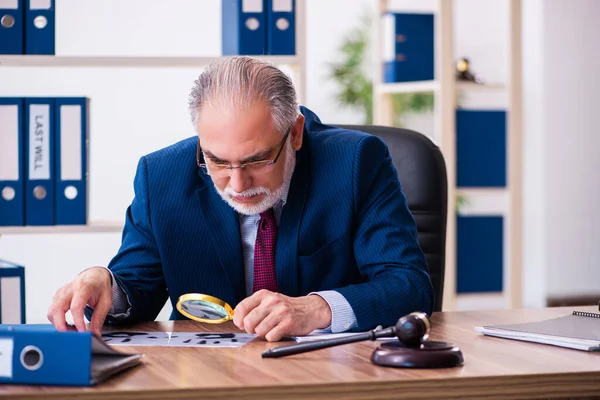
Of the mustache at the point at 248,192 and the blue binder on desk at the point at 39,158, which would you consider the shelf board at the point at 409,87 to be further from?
the mustache at the point at 248,192

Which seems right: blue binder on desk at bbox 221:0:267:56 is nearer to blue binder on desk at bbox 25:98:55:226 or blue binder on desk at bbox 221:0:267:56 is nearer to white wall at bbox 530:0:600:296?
blue binder on desk at bbox 25:98:55:226

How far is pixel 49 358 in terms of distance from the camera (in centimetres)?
107

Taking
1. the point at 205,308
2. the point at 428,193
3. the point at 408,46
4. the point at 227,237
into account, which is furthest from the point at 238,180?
the point at 408,46

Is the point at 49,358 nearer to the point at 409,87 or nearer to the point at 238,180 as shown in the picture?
the point at 238,180

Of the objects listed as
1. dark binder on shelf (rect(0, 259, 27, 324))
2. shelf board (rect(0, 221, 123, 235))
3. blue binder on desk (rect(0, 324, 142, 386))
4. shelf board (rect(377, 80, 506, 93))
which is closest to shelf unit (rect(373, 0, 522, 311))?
shelf board (rect(377, 80, 506, 93))

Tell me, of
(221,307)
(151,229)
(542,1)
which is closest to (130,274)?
(151,229)

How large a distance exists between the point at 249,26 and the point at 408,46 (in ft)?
4.78

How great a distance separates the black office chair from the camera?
6.72 feet

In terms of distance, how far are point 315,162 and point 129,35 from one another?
6.82 ft

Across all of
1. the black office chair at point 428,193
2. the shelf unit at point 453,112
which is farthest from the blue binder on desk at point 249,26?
the shelf unit at point 453,112

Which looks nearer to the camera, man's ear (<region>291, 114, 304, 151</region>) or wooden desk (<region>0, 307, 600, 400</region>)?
wooden desk (<region>0, 307, 600, 400</region>)

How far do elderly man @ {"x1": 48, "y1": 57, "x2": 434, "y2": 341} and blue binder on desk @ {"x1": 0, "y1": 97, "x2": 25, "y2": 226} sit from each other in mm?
978

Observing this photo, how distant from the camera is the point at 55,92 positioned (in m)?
3.56

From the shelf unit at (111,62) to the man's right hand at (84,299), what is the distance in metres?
1.24
